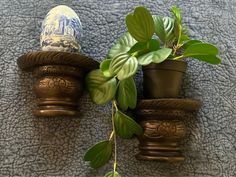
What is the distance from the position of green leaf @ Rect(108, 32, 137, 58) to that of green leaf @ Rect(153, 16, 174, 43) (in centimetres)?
6

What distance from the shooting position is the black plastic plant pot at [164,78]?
671 mm

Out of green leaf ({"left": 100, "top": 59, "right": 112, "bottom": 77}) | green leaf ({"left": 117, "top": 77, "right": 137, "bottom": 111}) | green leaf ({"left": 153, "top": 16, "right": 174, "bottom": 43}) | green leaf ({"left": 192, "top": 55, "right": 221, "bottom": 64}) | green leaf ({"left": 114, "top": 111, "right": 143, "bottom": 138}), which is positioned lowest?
green leaf ({"left": 114, "top": 111, "right": 143, "bottom": 138})

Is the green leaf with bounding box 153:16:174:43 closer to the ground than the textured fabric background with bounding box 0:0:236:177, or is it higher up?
higher up

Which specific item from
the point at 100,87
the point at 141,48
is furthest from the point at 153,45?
the point at 100,87

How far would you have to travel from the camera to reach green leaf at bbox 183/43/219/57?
658 millimetres

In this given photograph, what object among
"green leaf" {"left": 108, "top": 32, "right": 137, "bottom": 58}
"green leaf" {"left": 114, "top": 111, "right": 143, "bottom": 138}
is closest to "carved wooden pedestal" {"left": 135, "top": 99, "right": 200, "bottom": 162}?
"green leaf" {"left": 114, "top": 111, "right": 143, "bottom": 138}

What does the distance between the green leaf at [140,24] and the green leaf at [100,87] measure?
0.11 metres

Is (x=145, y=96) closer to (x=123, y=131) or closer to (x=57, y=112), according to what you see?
(x=123, y=131)

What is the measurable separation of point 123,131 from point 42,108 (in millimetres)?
183

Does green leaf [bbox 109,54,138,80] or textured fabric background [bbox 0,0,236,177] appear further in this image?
textured fabric background [bbox 0,0,236,177]

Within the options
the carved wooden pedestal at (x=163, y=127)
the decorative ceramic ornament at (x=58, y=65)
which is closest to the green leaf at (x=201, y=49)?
the carved wooden pedestal at (x=163, y=127)

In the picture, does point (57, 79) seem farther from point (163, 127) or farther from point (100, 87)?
point (163, 127)

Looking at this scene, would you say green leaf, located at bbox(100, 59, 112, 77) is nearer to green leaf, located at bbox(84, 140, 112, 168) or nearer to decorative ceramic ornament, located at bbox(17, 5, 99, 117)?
decorative ceramic ornament, located at bbox(17, 5, 99, 117)

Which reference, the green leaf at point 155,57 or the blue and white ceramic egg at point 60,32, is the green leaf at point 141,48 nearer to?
the green leaf at point 155,57
